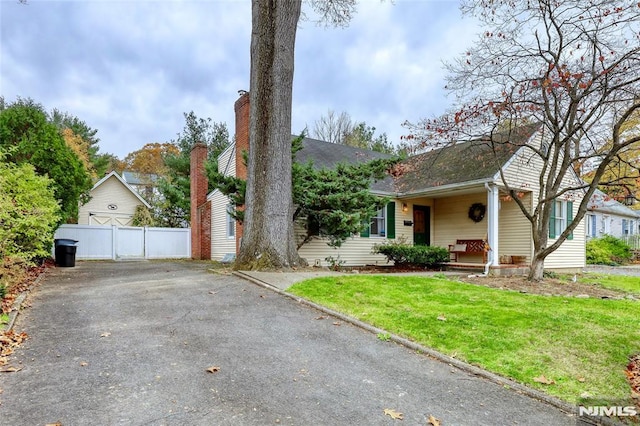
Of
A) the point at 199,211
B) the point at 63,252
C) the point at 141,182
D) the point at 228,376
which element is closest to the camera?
the point at 228,376

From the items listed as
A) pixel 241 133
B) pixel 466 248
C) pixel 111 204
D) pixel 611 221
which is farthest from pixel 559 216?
pixel 111 204

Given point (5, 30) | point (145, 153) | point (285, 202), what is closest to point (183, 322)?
point (285, 202)

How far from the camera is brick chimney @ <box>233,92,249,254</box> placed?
45.6ft

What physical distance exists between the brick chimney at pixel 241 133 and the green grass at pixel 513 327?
7.10 m

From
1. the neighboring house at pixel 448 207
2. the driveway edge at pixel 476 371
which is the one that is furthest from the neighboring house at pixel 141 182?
the driveway edge at pixel 476 371

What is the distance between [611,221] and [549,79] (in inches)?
897

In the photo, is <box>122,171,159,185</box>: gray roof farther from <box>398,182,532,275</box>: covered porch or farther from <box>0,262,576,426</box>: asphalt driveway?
<box>0,262,576,426</box>: asphalt driveway

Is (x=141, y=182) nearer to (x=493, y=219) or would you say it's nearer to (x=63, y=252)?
(x=63, y=252)

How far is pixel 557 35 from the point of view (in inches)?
398

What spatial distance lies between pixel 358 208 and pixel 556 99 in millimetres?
5839

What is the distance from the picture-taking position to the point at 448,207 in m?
15.9

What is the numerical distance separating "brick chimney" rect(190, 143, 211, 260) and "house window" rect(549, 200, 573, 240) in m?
14.5

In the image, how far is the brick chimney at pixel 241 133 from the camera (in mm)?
13906

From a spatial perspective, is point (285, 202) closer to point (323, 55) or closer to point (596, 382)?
point (596, 382)
